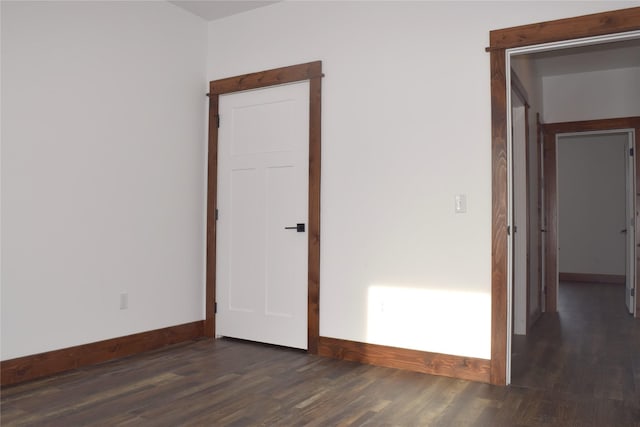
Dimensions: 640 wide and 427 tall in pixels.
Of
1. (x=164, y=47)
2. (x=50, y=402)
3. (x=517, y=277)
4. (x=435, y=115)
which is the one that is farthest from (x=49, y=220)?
(x=517, y=277)

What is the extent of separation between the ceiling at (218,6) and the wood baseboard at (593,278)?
741 centimetres

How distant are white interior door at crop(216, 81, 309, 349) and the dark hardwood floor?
0.32 metres

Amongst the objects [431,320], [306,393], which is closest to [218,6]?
[431,320]

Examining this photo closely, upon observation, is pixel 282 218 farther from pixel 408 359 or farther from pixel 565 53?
pixel 565 53

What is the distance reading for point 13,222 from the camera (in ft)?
10.1

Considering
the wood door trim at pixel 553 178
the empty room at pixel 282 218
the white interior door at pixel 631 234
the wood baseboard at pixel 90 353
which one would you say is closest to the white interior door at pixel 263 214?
the empty room at pixel 282 218

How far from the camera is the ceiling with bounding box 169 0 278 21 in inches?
165

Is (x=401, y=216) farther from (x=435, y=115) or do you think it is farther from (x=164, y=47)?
(x=164, y=47)

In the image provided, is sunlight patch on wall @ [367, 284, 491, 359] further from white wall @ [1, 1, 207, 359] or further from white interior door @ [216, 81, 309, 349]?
white wall @ [1, 1, 207, 359]

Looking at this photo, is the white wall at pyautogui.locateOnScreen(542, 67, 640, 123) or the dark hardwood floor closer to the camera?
the dark hardwood floor

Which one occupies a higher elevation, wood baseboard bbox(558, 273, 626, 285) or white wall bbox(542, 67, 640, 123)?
white wall bbox(542, 67, 640, 123)

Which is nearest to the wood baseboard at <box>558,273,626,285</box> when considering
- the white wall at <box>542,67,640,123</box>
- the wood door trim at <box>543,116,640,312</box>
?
the wood door trim at <box>543,116,640,312</box>

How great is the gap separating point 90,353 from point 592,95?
230 inches

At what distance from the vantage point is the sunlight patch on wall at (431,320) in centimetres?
329
